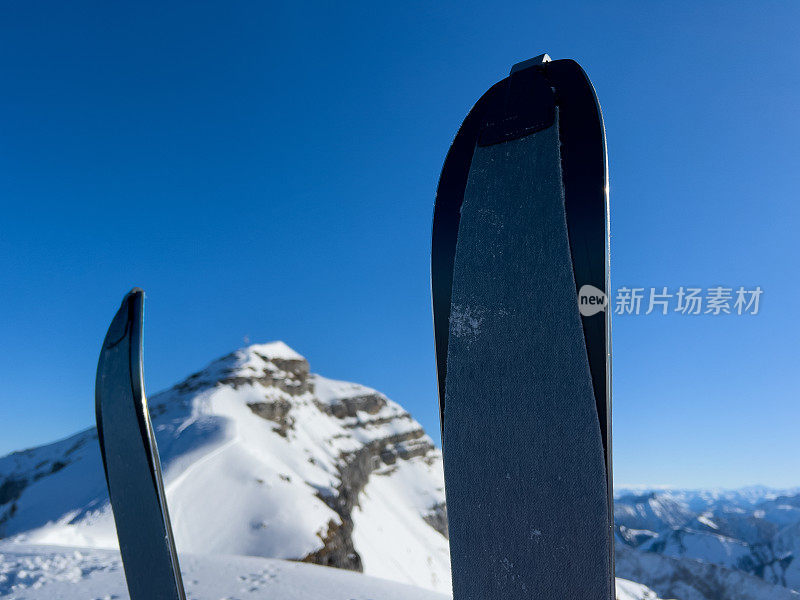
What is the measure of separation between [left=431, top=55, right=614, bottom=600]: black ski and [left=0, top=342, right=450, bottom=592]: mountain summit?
13.0 metres

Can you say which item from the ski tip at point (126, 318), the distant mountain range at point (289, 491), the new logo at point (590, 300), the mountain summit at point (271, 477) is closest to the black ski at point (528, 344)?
the new logo at point (590, 300)

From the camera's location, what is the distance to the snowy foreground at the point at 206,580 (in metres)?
5.00

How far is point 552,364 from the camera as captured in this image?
1768 millimetres

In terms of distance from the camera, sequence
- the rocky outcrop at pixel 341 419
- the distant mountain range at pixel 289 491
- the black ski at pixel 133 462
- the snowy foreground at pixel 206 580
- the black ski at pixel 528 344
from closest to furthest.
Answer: the black ski at pixel 528 344 → the black ski at pixel 133 462 → the snowy foreground at pixel 206 580 → the distant mountain range at pixel 289 491 → the rocky outcrop at pixel 341 419

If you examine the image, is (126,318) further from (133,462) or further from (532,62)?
(532,62)

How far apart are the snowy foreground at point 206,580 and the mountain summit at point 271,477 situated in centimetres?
721

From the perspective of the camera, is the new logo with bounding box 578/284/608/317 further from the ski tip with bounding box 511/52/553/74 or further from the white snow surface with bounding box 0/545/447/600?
the white snow surface with bounding box 0/545/447/600

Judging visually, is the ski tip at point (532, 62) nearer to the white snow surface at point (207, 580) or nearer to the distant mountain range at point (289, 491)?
the white snow surface at point (207, 580)

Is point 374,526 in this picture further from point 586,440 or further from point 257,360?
point 586,440

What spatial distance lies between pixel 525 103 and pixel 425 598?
5.17 m

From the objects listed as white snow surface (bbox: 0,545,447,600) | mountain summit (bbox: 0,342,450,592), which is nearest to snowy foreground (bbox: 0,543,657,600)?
white snow surface (bbox: 0,545,447,600)

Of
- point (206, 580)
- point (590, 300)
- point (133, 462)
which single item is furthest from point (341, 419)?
point (590, 300)

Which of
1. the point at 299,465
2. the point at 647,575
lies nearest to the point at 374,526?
the point at 299,465

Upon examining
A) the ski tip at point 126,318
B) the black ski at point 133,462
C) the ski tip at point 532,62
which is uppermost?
the ski tip at point 532,62
